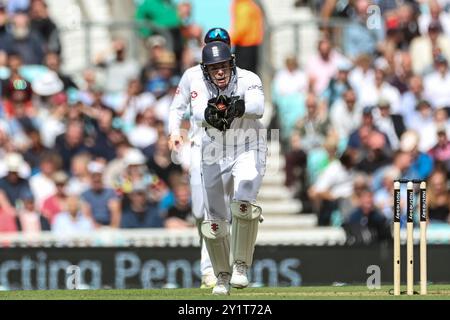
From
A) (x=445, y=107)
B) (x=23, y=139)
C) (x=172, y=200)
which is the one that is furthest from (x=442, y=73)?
(x=23, y=139)

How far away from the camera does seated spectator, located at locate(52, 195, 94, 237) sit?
18.7m

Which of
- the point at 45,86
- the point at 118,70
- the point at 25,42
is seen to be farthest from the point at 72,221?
the point at 25,42

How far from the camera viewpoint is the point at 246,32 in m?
20.6

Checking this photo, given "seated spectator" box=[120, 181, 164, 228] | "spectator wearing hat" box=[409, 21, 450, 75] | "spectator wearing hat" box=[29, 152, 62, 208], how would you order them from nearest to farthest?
"seated spectator" box=[120, 181, 164, 228]
"spectator wearing hat" box=[29, 152, 62, 208]
"spectator wearing hat" box=[409, 21, 450, 75]

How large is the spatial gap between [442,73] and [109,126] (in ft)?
15.0

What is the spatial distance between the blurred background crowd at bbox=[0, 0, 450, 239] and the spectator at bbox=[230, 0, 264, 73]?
0.02m

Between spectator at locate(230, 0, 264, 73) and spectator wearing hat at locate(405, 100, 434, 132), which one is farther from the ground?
spectator at locate(230, 0, 264, 73)

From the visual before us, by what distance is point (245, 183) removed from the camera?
12.6 meters

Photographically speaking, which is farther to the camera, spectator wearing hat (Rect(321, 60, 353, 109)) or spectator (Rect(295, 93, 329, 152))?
spectator wearing hat (Rect(321, 60, 353, 109))

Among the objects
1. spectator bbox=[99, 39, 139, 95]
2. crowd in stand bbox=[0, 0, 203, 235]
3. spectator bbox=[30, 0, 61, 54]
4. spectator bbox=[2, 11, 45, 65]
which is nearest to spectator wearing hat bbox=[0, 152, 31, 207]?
crowd in stand bbox=[0, 0, 203, 235]

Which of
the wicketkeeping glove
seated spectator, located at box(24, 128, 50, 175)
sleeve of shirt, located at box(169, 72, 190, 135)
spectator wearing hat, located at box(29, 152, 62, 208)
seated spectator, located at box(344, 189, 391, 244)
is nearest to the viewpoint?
the wicketkeeping glove

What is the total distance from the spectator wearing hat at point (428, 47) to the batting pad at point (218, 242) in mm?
9341

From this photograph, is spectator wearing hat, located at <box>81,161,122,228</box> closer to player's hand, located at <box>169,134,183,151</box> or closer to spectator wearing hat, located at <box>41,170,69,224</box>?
spectator wearing hat, located at <box>41,170,69,224</box>

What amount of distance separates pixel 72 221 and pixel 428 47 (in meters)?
6.16
